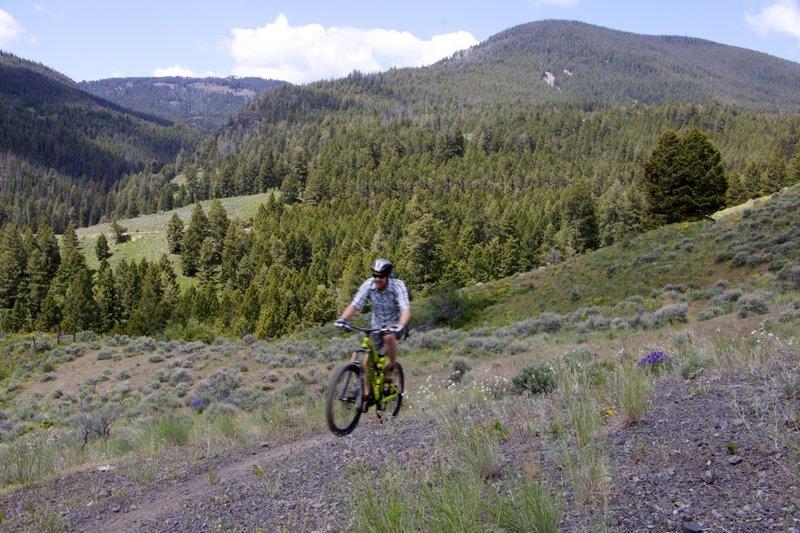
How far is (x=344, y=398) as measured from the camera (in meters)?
6.99

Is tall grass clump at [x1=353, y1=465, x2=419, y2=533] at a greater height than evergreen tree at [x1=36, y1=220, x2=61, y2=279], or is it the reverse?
tall grass clump at [x1=353, y1=465, x2=419, y2=533]

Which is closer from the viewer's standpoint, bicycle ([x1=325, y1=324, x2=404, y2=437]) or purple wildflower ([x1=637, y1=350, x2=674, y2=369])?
bicycle ([x1=325, y1=324, x2=404, y2=437])

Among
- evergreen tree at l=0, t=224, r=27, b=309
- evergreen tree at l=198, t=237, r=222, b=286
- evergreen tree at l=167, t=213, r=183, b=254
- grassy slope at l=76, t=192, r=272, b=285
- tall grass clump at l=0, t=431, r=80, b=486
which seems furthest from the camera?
evergreen tree at l=167, t=213, r=183, b=254

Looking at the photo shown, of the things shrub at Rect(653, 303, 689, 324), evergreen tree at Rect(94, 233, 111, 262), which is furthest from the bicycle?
evergreen tree at Rect(94, 233, 111, 262)

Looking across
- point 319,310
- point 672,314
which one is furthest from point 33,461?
point 319,310

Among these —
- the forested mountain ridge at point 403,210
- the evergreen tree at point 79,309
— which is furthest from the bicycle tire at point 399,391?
the evergreen tree at point 79,309

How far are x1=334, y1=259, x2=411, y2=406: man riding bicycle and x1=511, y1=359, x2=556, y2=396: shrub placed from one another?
8.81 ft

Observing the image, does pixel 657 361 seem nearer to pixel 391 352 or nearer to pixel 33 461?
pixel 391 352

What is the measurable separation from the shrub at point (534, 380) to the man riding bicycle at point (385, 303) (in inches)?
106

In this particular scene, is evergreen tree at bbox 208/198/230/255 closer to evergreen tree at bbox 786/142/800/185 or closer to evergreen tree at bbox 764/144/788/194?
evergreen tree at bbox 764/144/788/194

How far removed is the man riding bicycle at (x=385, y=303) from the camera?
7117 mm

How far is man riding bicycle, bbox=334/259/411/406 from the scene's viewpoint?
712cm

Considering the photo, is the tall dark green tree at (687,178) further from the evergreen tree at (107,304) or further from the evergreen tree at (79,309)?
the evergreen tree at (107,304)

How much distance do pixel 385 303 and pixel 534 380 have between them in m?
3.30
